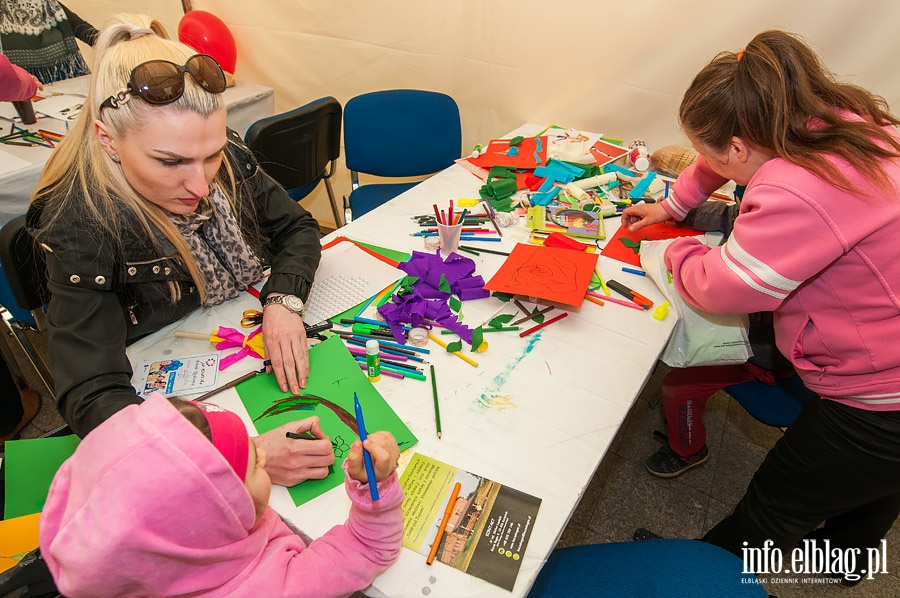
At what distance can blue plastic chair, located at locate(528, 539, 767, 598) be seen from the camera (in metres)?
0.84

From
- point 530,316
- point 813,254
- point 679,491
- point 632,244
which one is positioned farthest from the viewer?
point 679,491

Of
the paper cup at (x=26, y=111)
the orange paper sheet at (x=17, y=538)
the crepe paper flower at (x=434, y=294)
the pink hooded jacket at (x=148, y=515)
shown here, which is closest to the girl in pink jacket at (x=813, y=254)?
the crepe paper flower at (x=434, y=294)

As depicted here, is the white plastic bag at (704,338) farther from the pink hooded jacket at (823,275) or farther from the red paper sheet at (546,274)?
the red paper sheet at (546,274)

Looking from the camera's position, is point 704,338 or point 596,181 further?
point 596,181

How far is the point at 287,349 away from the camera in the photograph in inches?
44.4

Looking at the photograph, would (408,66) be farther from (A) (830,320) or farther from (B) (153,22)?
(A) (830,320)

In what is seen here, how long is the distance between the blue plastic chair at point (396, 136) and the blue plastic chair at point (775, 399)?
1670mm

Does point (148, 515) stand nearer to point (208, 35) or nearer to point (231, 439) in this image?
point (231, 439)

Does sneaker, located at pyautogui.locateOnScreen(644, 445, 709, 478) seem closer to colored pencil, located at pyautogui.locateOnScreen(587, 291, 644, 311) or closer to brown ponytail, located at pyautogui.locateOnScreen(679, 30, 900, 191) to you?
colored pencil, located at pyautogui.locateOnScreen(587, 291, 644, 311)

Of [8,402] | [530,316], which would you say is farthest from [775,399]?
[8,402]

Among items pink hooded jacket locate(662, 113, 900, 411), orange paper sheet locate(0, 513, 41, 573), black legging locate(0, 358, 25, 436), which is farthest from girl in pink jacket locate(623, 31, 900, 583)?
black legging locate(0, 358, 25, 436)

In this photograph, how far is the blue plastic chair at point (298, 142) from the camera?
2.06m

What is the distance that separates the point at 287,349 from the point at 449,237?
605 millimetres

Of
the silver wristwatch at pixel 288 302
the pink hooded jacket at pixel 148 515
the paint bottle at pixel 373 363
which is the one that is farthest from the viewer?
the silver wristwatch at pixel 288 302
